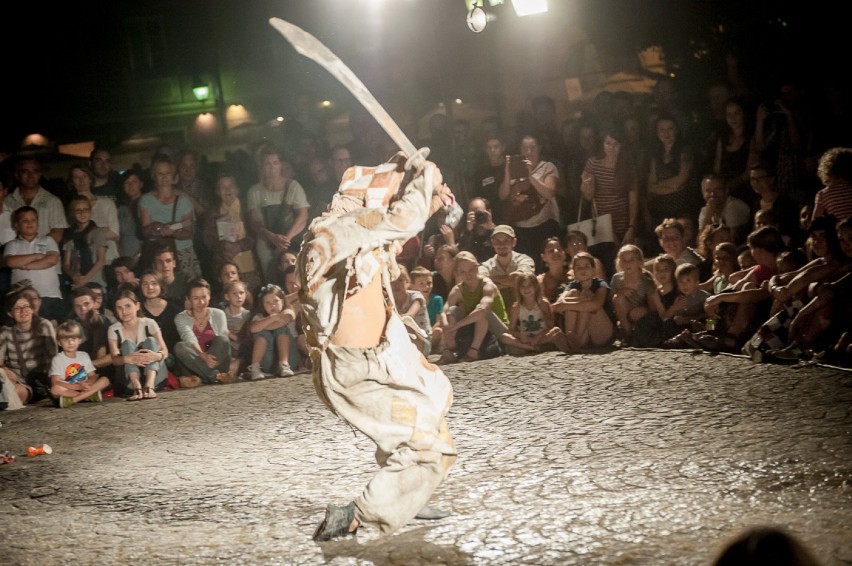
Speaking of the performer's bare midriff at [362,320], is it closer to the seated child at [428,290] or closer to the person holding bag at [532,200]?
the seated child at [428,290]

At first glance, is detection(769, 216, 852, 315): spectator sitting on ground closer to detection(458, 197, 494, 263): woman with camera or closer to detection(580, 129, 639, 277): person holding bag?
detection(580, 129, 639, 277): person holding bag

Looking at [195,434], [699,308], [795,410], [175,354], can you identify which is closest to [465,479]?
[795,410]

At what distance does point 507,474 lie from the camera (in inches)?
205

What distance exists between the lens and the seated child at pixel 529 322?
902 centimetres

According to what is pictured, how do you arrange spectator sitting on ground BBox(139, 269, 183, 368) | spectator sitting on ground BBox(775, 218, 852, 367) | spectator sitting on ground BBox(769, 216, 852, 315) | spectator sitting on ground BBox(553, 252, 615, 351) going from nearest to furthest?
1. spectator sitting on ground BBox(775, 218, 852, 367)
2. spectator sitting on ground BBox(769, 216, 852, 315)
3. spectator sitting on ground BBox(553, 252, 615, 351)
4. spectator sitting on ground BBox(139, 269, 183, 368)

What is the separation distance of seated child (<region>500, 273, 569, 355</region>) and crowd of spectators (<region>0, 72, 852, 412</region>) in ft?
0.06

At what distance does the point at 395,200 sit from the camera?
451 cm

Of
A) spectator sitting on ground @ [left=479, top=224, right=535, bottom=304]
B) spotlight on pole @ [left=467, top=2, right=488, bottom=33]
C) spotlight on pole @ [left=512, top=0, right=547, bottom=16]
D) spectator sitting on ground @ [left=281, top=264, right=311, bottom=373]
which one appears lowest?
spectator sitting on ground @ [left=281, top=264, right=311, bottom=373]

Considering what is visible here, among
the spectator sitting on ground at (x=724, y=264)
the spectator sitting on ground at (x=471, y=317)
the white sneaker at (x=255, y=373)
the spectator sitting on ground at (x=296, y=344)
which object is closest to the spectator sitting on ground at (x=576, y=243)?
the spectator sitting on ground at (x=471, y=317)

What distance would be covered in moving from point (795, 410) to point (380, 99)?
798 cm

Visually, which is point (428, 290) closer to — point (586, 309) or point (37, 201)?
point (586, 309)

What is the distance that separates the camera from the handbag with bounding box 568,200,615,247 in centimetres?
985

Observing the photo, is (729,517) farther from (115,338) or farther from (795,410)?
(115,338)

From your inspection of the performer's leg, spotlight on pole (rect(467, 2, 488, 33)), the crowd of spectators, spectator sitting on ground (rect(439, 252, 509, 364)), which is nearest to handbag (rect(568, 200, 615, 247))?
the crowd of spectators
